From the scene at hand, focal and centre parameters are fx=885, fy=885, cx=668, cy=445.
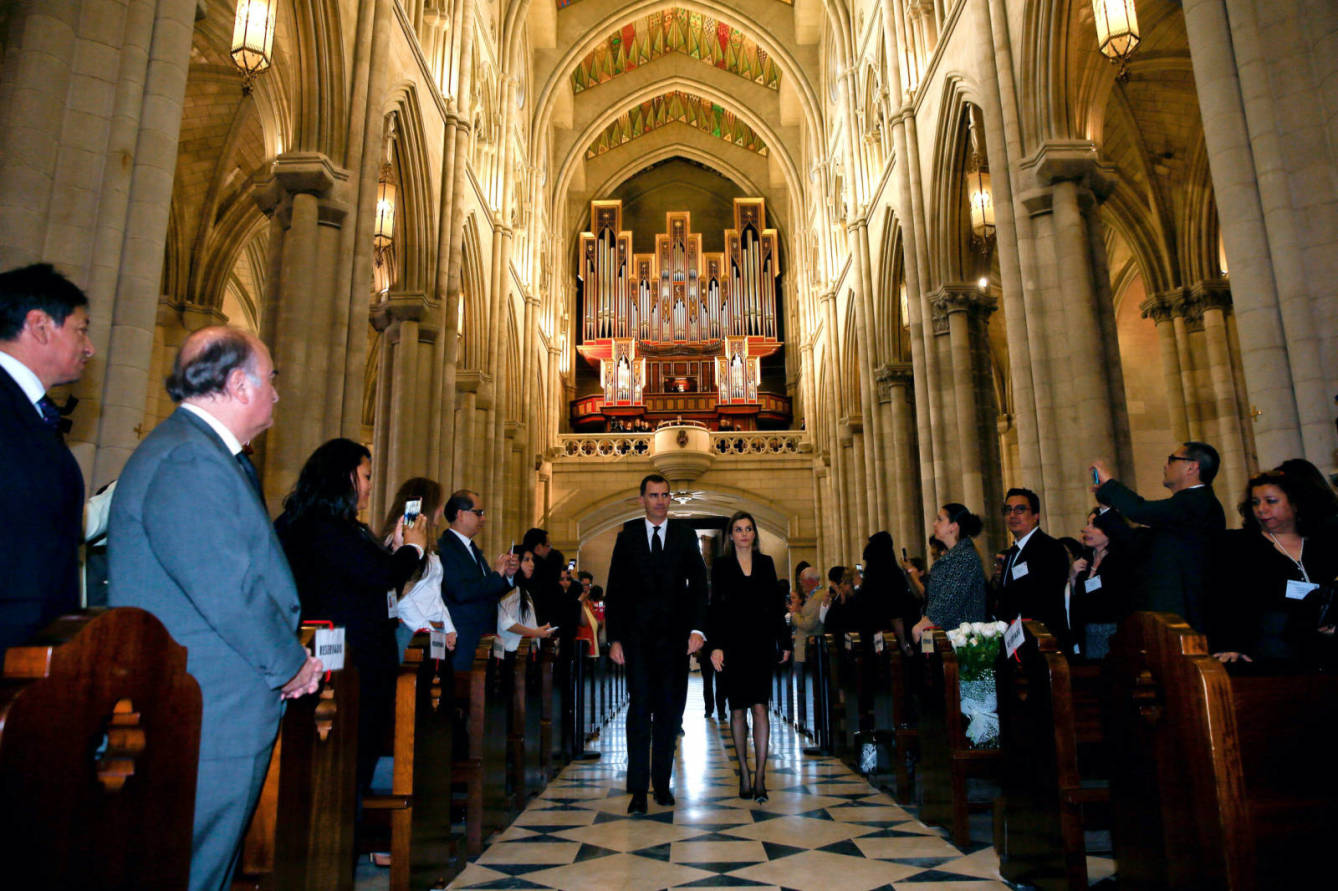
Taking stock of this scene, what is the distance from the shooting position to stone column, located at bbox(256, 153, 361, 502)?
7594mm

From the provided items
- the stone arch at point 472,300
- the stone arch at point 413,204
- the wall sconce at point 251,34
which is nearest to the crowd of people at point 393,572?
the wall sconce at point 251,34

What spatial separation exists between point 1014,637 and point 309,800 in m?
2.34

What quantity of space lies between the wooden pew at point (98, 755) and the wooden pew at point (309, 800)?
1.42ft

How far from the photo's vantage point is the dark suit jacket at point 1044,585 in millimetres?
4219

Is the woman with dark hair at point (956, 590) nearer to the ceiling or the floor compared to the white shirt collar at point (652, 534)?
nearer to the floor

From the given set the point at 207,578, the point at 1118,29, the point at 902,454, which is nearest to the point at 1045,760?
the point at 207,578

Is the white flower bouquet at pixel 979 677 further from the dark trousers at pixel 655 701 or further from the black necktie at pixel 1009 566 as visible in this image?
the dark trousers at pixel 655 701

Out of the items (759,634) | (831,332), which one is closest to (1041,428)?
(759,634)

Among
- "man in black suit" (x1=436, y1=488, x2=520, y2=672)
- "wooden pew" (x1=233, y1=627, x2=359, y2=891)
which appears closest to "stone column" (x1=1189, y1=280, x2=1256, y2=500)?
"man in black suit" (x1=436, y1=488, x2=520, y2=672)

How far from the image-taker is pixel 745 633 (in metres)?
4.80

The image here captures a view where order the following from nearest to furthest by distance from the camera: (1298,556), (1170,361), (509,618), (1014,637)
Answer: (1298,556), (1014,637), (509,618), (1170,361)

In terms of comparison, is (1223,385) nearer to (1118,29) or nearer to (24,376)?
(1118,29)

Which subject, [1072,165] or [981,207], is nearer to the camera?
[1072,165]

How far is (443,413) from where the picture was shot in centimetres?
1165
